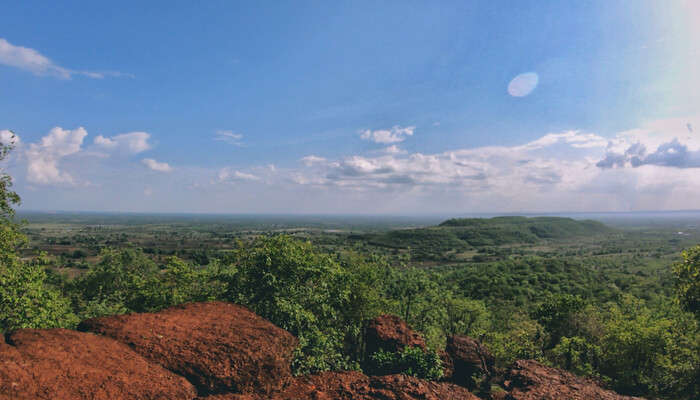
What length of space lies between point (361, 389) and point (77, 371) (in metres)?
8.85

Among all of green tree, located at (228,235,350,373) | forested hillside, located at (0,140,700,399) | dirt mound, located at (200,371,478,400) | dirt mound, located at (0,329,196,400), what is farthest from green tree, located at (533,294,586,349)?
dirt mound, located at (0,329,196,400)

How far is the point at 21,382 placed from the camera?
7387 millimetres

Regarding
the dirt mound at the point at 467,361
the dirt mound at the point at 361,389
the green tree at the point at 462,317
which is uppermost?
the dirt mound at the point at 361,389

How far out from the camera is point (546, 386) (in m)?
13.5

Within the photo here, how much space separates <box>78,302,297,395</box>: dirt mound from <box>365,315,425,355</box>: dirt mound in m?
6.46

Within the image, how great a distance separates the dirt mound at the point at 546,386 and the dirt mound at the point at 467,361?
3.53m

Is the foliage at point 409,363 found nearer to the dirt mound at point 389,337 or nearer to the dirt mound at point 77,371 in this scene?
the dirt mound at point 389,337

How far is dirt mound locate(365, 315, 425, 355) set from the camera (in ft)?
57.1

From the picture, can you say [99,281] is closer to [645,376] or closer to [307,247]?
[307,247]

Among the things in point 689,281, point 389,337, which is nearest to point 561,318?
point 689,281

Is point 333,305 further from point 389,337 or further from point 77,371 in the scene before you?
point 77,371

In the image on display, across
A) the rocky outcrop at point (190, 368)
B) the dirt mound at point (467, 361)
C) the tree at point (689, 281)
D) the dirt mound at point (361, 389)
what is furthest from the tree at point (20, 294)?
the tree at point (689, 281)

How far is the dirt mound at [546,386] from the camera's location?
42.1 ft

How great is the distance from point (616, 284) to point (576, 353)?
94.2 metres
